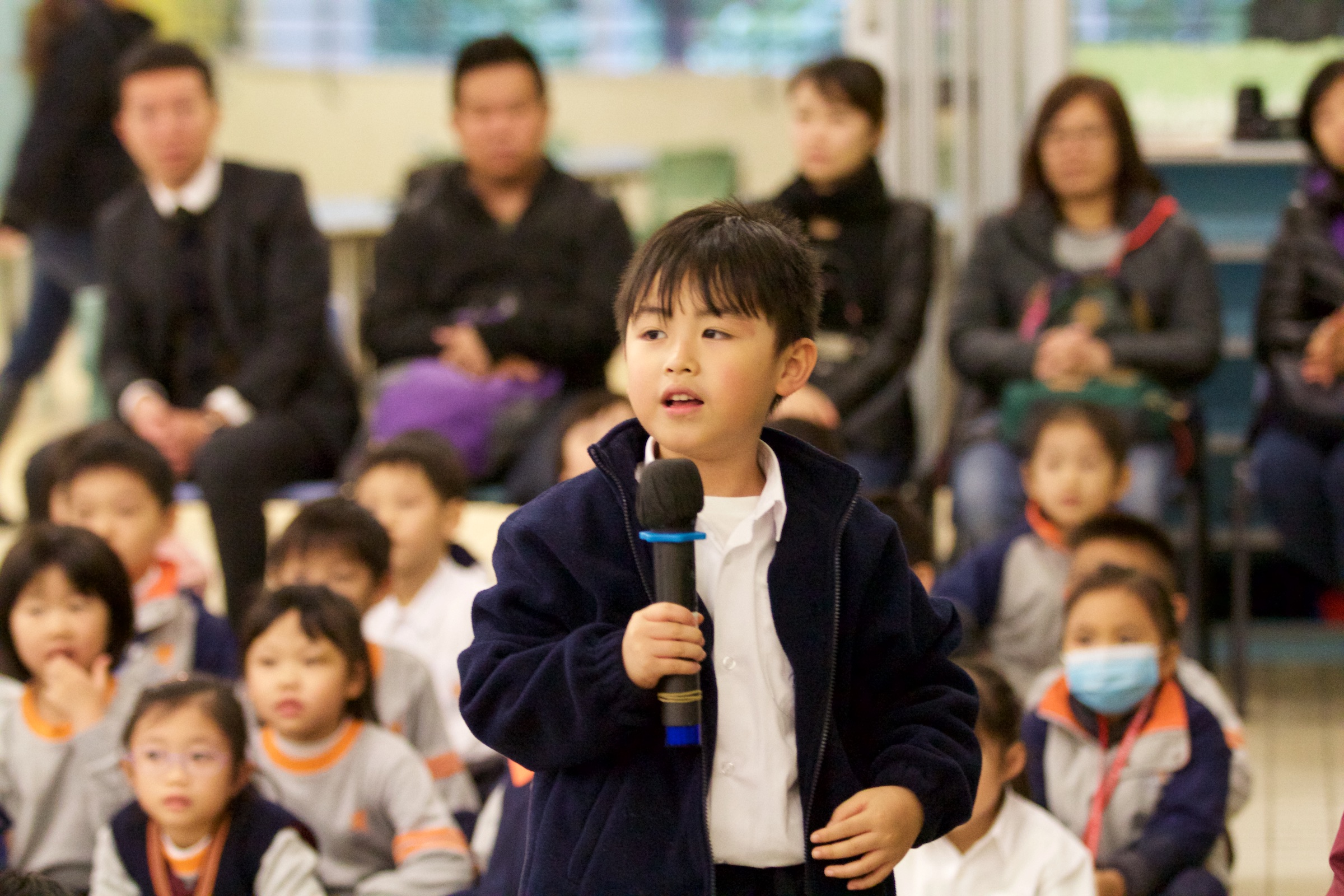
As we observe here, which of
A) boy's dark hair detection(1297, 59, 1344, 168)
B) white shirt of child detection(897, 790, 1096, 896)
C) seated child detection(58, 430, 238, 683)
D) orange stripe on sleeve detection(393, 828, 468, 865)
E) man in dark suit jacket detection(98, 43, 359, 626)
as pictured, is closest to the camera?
white shirt of child detection(897, 790, 1096, 896)

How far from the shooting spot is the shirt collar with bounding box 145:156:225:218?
384cm

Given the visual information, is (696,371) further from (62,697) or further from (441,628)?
(441,628)

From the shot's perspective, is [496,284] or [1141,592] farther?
[496,284]

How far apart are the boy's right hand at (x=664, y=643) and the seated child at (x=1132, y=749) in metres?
1.29

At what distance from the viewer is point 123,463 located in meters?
3.03

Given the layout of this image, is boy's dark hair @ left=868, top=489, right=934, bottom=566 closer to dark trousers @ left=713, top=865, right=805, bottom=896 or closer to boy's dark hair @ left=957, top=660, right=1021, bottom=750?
boy's dark hair @ left=957, top=660, right=1021, bottom=750

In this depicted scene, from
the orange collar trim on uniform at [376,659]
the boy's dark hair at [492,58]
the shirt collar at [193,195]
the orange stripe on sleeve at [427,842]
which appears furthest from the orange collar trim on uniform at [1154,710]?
the shirt collar at [193,195]

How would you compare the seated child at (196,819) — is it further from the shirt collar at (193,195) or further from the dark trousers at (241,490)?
the shirt collar at (193,195)

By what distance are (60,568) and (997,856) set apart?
1493 millimetres

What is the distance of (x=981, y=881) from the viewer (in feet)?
7.12

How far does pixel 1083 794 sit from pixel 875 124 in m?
1.96

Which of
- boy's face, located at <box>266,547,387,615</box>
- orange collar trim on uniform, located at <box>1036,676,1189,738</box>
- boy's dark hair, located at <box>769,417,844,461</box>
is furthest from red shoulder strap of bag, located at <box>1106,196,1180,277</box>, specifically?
boy's face, located at <box>266,547,387,615</box>

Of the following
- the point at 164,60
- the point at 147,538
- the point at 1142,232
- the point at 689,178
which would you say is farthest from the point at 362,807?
the point at 689,178

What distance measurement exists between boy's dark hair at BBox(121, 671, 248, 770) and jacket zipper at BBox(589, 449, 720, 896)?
1.03 meters
